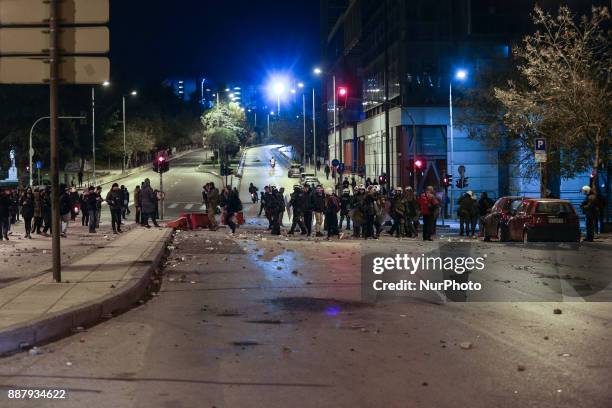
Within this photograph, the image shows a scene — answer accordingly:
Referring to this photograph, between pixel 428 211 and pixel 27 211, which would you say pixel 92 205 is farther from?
pixel 428 211

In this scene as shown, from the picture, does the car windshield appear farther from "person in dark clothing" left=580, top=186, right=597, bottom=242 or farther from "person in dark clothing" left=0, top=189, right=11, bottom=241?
"person in dark clothing" left=0, top=189, right=11, bottom=241

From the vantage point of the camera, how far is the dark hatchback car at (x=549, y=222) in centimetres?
2283

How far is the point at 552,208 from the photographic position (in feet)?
75.7

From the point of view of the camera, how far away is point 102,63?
38.0ft

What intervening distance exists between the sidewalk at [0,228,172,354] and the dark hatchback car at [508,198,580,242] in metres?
11.3

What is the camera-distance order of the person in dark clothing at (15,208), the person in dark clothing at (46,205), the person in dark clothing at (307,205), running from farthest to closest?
1. the person in dark clothing at (15,208)
2. the person in dark clothing at (46,205)
3. the person in dark clothing at (307,205)

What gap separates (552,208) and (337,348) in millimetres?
16522

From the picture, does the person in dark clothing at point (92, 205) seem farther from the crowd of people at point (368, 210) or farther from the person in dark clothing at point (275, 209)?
the crowd of people at point (368, 210)

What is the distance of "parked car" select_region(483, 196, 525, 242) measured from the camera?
2459cm

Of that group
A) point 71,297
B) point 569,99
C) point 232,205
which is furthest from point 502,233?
point 71,297

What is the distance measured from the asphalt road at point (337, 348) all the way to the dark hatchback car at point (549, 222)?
8.60 meters

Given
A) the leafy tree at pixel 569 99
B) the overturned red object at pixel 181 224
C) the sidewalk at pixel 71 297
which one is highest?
the leafy tree at pixel 569 99

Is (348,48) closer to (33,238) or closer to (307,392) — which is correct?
(33,238)

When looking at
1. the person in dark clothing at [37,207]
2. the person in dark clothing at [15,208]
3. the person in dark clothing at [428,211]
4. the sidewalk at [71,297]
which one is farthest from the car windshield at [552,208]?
the person in dark clothing at [15,208]
